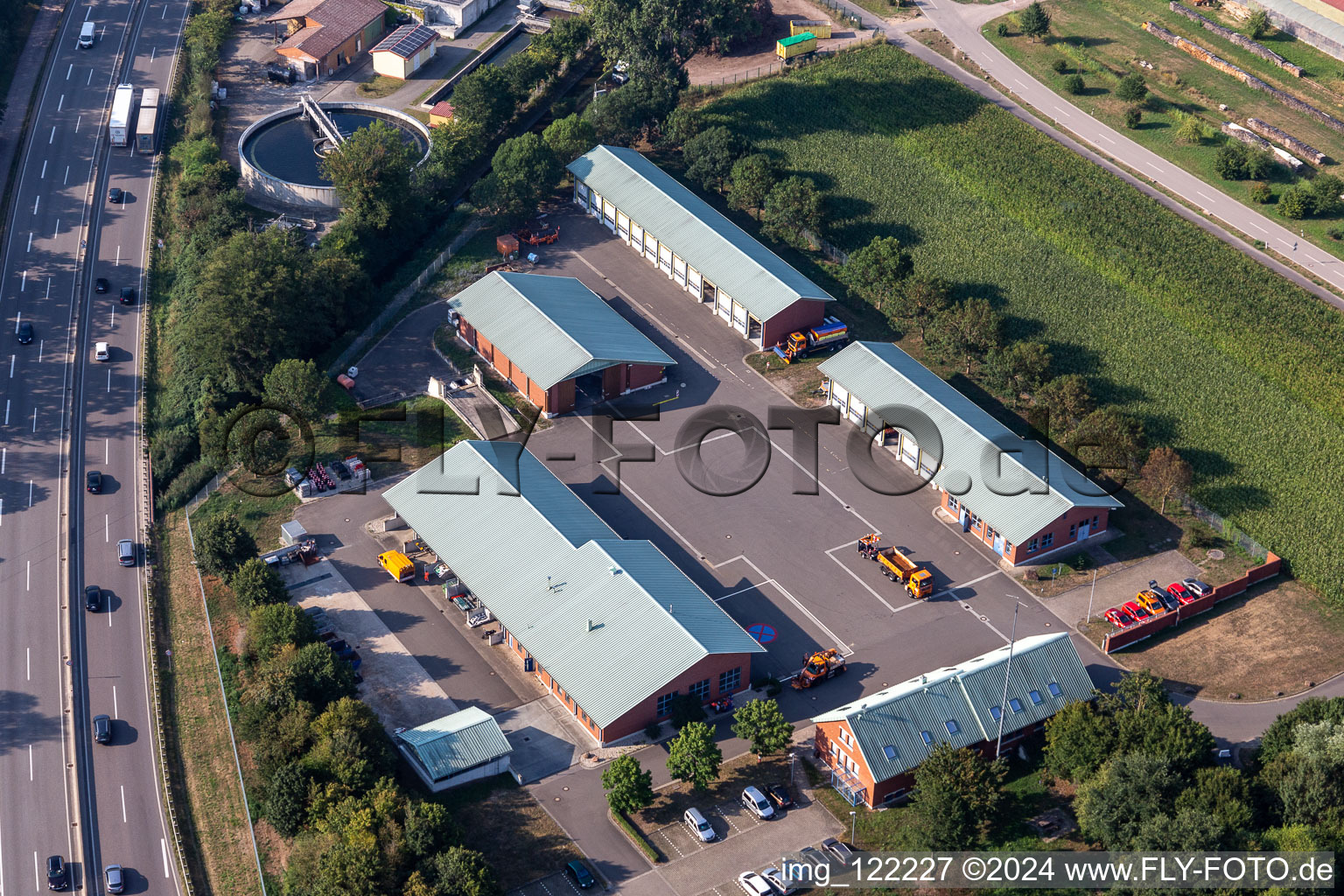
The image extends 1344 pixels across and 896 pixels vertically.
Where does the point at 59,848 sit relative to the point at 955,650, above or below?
below

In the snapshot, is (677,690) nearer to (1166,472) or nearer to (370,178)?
(1166,472)

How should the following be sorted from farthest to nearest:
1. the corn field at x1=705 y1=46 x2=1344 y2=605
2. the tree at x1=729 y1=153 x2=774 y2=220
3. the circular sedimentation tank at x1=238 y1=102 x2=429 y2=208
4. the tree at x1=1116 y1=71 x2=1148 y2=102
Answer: the tree at x1=1116 y1=71 x2=1148 y2=102 → the circular sedimentation tank at x1=238 y1=102 x2=429 y2=208 → the tree at x1=729 y1=153 x2=774 y2=220 → the corn field at x1=705 y1=46 x2=1344 y2=605

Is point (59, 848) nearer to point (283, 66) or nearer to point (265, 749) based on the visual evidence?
point (265, 749)

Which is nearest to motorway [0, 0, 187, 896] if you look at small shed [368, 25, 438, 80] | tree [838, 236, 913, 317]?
small shed [368, 25, 438, 80]

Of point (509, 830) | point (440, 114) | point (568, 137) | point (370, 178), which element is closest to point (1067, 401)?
point (509, 830)

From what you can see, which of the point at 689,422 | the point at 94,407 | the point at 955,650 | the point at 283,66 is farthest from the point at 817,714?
the point at 283,66

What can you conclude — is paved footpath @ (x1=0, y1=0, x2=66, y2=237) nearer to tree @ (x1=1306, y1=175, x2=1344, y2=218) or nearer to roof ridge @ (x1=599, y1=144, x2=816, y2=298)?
roof ridge @ (x1=599, y1=144, x2=816, y2=298)
